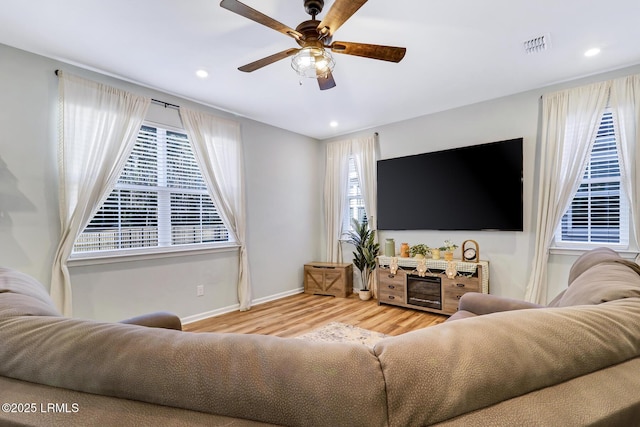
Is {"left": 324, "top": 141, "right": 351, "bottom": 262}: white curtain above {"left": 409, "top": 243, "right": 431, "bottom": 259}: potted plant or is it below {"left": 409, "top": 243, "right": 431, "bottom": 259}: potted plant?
above

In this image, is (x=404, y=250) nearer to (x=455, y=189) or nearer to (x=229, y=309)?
(x=455, y=189)

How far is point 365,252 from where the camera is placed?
4332 mm

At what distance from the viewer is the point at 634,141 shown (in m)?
2.69

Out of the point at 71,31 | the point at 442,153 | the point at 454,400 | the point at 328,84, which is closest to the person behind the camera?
the point at 454,400

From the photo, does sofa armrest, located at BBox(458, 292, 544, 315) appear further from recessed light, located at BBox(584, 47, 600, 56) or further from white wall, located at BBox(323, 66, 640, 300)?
recessed light, located at BBox(584, 47, 600, 56)

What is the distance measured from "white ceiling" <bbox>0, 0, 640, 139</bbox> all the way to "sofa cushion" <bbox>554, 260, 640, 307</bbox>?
179cm

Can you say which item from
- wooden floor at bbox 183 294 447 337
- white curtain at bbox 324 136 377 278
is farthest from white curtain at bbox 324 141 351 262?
wooden floor at bbox 183 294 447 337

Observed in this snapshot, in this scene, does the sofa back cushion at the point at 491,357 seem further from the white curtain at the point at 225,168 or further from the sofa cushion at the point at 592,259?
the white curtain at the point at 225,168

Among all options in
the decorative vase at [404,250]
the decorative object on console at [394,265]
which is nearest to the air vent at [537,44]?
the decorative vase at [404,250]

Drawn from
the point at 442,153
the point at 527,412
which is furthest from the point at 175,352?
the point at 442,153

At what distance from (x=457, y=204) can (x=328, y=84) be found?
2.37 m

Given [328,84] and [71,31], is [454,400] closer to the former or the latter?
[328,84]

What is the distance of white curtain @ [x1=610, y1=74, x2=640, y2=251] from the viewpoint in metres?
2.66

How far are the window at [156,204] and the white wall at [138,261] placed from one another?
208 millimetres
